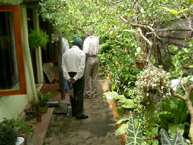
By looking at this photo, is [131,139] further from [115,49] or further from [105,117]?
[115,49]

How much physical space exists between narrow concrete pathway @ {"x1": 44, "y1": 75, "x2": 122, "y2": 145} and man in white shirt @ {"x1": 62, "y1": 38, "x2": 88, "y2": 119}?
0.36m

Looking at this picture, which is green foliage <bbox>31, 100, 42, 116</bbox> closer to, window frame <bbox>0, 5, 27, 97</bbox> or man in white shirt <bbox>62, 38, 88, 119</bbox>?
man in white shirt <bbox>62, 38, 88, 119</bbox>

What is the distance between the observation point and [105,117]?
6133 millimetres

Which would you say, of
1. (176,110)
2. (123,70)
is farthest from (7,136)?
(123,70)

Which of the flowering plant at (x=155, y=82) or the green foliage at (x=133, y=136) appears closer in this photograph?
the flowering plant at (x=155, y=82)

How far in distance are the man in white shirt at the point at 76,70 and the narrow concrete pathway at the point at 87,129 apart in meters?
0.36

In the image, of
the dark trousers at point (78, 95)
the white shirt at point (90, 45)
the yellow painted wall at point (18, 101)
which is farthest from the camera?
the white shirt at point (90, 45)

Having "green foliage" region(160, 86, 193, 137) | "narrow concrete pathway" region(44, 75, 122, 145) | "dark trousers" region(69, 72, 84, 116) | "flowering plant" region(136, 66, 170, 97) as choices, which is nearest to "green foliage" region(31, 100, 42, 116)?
"narrow concrete pathway" region(44, 75, 122, 145)

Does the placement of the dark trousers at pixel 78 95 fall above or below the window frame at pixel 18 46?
below

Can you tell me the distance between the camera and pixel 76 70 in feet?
19.1

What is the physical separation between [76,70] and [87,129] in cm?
155

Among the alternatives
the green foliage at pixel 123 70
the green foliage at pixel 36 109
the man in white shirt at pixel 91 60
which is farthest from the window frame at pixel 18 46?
the man in white shirt at pixel 91 60

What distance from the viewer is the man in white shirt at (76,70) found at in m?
5.76

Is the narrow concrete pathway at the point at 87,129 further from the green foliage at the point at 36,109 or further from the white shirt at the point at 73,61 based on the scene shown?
the white shirt at the point at 73,61
